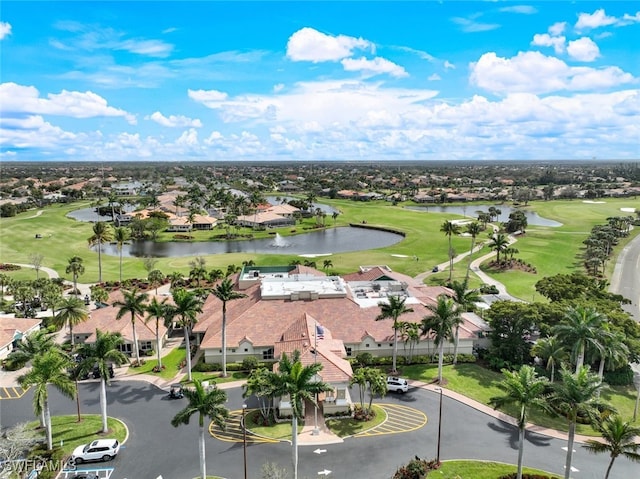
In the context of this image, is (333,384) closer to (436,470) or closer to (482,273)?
(436,470)

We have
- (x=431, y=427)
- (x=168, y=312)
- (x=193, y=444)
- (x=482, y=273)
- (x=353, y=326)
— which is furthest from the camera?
(x=482, y=273)

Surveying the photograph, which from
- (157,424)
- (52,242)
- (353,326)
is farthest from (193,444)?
(52,242)

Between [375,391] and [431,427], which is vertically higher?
[375,391]

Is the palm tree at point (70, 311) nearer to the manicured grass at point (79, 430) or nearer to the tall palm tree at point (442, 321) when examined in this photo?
the manicured grass at point (79, 430)

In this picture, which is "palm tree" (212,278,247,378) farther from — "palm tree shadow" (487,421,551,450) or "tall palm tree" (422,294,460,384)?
"palm tree shadow" (487,421,551,450)

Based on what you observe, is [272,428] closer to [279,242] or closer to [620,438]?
[620,438]

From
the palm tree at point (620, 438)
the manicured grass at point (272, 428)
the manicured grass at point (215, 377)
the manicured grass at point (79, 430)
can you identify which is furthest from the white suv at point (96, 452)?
the palm tree at point (620, 438)

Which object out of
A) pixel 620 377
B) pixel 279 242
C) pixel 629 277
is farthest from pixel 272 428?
pixel 279 242
